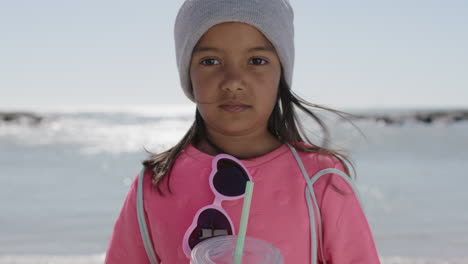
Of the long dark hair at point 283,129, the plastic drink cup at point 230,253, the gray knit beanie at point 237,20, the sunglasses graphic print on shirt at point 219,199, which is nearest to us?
the plastic drink cup at point 230,253

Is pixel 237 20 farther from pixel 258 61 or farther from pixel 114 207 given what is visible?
pixel 114 207

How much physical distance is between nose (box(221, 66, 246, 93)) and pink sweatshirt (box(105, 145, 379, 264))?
0.74 ft

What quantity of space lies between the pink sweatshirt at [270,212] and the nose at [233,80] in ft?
0.74

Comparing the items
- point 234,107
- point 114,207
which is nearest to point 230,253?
point 234,107

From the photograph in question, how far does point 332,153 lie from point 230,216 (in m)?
0.39

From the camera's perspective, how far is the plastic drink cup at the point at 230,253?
911 millimetres

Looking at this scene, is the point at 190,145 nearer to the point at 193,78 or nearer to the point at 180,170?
the point at 180,170

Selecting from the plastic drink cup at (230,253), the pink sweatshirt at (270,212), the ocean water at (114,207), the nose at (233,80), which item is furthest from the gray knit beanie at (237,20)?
the plastic drink cup at (230,253)

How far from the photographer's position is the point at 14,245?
462cm

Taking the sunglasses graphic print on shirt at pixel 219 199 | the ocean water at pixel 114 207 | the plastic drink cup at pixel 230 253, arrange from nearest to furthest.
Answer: the plastic drink cup at pixel 230 253 → the sunglasses graphic print on shirt at pixel 219 199 → the ocean water at pixel 114 207

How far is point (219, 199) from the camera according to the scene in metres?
1.25

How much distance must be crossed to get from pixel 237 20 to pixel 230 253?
666 millimetres

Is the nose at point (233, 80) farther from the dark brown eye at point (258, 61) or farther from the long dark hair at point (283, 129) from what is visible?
the long dark hair at point (283, 129)

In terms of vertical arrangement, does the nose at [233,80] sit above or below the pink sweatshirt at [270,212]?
above
